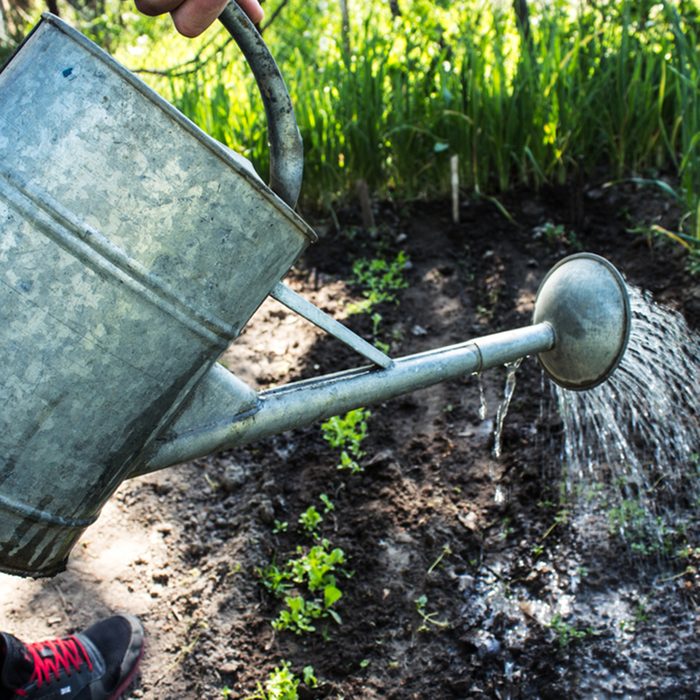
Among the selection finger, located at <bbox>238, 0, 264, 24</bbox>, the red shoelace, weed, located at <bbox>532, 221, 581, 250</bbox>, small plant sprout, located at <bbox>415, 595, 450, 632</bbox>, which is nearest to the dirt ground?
small plant sprout, located at <bbox>415, 595, 450, 632</bbox>

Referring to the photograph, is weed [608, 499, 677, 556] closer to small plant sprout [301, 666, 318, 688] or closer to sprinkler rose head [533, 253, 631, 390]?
sprinkler rose head [533, 253, 631, 390]

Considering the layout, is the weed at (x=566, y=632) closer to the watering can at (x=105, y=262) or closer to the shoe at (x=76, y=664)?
the shoe at (x=76, y=664)

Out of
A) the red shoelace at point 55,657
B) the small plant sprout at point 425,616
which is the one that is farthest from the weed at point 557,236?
the red shoelace at point 55,657

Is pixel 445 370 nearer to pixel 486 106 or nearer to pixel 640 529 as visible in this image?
pixel 640 529

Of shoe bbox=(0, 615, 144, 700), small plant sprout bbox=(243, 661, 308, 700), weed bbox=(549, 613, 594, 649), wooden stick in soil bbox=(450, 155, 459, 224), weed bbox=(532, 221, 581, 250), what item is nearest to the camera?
shoe bbox=(0, 615, 144, 700)

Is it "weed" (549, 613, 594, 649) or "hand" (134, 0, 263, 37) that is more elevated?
"hand" (134, 0, 263, 37)

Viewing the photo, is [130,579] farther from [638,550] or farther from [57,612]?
[638,550]

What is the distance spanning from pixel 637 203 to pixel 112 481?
2.57 meters

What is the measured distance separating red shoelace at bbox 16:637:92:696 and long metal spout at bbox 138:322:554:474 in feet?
2.33

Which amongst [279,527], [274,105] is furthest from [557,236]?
[274,105]

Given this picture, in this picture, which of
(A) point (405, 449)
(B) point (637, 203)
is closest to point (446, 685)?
(A) point (405, 449)

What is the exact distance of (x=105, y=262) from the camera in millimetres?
939

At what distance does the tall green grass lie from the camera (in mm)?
3066

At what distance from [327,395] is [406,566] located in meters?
0.85
